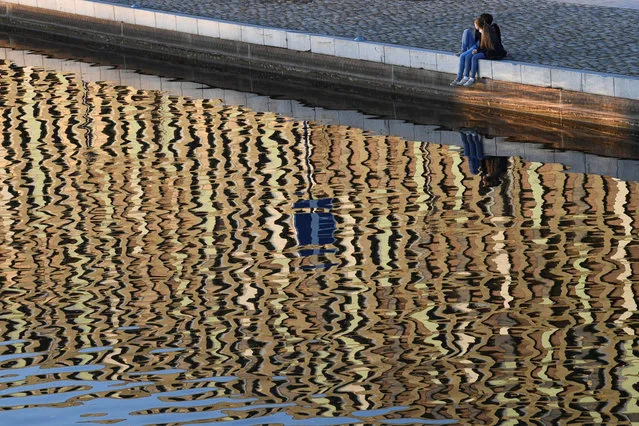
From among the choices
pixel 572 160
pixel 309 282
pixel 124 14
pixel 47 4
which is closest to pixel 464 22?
pixel 572 160

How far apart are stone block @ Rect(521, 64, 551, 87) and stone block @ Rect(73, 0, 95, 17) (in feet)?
36.9

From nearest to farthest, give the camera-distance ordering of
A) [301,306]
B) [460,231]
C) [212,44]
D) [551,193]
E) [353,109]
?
[301,306] < [460,231] < [551,193] < [353,109] < [212,44]

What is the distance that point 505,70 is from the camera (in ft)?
67.0

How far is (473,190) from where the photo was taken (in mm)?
17234

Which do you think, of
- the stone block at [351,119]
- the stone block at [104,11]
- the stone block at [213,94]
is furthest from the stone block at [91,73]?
the stone block at [351,119]

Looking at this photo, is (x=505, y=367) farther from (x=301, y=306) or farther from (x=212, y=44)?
(x=212, y=44)

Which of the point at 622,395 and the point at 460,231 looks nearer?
the point at 622,395

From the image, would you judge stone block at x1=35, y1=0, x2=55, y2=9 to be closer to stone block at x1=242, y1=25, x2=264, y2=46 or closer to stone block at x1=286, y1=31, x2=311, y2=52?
stone block at x1=242, y1=25, x2=264, y2=46

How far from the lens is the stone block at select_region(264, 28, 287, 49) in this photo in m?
24.2

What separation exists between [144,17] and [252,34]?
3.41 m

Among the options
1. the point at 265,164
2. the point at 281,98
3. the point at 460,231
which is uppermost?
the point at 281,98

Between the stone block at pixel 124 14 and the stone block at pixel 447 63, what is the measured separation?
318 inches

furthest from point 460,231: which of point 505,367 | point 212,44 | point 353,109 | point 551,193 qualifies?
point 212,44

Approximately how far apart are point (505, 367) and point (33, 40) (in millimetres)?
19911
